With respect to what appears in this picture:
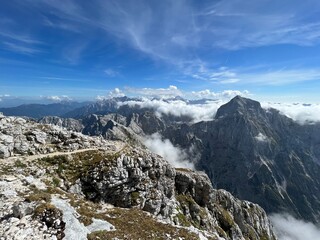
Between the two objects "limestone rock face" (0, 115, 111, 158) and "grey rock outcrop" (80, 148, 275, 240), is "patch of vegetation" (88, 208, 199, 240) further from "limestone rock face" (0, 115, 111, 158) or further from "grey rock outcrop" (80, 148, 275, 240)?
"limestone rock face" (0, 115, 111, 158)

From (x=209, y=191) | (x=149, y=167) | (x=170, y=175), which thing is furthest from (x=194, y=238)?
(x=209, y=191)

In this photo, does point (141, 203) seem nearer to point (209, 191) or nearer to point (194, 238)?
point (194, 238)

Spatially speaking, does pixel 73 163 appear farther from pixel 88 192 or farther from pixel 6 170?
pixel 6 170

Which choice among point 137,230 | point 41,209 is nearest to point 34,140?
point 41,209

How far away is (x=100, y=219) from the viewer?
31.9 meters

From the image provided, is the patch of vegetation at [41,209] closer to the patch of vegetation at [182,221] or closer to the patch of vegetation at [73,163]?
the patch of vegetation at [73,163]

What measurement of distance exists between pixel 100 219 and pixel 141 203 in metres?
43.3

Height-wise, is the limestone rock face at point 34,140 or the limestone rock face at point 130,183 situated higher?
the limestone rock face at point 34,140

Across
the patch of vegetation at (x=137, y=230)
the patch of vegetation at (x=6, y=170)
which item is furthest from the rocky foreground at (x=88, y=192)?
the patch of vegetation at (x=6, y=170)

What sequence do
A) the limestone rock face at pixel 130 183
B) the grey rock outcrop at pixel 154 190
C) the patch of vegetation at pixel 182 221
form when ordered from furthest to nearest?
the patch of vegetation at pixel 182 221, the grey rock outcrop at pixel 154 190, the limestone rock face at pixel 130 183

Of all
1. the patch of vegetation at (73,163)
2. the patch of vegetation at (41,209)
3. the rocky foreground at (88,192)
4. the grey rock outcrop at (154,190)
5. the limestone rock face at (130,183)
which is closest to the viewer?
the patch of vegetation at (41,209)

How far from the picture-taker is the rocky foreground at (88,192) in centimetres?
2725

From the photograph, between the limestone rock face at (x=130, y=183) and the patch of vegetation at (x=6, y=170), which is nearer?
the patch of vegetation at (x=6, y=170)

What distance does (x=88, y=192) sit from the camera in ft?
201
